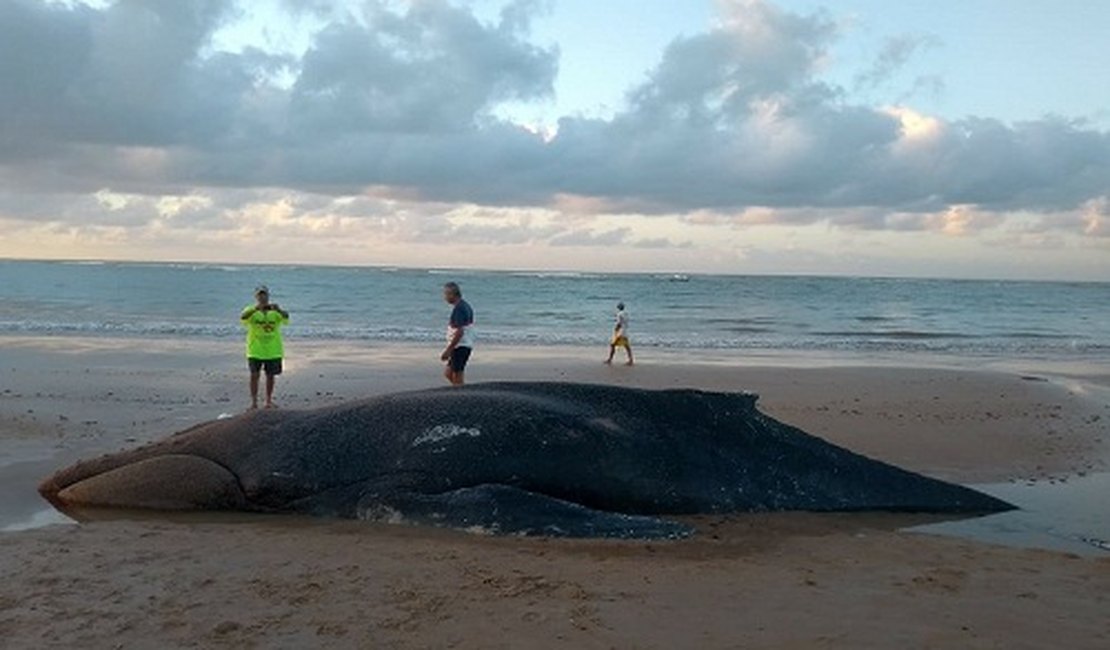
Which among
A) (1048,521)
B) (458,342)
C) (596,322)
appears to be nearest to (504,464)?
(1048,521)

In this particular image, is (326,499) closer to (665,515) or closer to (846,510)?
(665,515)

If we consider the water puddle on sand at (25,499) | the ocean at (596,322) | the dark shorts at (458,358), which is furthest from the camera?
the ocean at (596,322)

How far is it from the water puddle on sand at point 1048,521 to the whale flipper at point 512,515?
7.94 feet

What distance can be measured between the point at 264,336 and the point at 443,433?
26.4 ft

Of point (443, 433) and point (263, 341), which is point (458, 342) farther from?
point (443, 433)

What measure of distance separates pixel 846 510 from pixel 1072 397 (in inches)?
484

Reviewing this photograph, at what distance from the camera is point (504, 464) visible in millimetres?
8742

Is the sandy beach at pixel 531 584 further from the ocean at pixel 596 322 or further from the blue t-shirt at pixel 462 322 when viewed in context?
the ocean at pixel 596 322

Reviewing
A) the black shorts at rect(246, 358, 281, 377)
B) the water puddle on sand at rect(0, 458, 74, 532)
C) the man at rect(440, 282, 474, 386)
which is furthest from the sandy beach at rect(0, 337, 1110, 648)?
the man at rect(440, 282, 474, 386)

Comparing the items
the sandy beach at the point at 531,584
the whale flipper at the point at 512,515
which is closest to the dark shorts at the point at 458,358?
the sandy beach at the point at 531,584

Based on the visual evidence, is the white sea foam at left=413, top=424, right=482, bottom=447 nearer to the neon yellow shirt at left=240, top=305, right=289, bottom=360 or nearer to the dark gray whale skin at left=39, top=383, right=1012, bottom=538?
the dark gray whale skin at left=39, top=383, right=1012, bottom=538

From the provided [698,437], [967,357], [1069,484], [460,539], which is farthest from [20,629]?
[967,357]

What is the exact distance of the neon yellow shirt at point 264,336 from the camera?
16.1 meters

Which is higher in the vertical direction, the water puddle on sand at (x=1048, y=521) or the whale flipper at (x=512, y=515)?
the whale flipper at (x=512, y=515)
